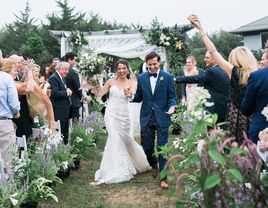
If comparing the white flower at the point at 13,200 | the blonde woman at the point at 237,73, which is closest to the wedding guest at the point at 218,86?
the blonde woman at the point at 237,73

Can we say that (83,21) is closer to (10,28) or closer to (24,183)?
(10,28)

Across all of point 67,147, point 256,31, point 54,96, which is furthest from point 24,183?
point 256,31

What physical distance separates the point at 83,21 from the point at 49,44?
16.2 feet

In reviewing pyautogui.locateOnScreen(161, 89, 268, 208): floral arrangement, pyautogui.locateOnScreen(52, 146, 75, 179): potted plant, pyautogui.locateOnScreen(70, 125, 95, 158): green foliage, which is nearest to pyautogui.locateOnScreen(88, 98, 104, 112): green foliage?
pyautogui.locateOnScreen(70, 125, 95, 158): green foliage

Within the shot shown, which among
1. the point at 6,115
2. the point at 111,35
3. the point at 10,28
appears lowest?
the point at 6,115

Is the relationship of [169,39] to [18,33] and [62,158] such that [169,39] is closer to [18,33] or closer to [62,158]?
[62,158]

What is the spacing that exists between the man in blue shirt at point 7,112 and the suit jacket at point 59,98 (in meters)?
2.55

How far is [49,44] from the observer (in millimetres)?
40469

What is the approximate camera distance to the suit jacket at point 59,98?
7.76 metres

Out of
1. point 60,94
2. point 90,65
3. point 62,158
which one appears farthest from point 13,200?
point 90,65

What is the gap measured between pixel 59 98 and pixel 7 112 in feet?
9.25

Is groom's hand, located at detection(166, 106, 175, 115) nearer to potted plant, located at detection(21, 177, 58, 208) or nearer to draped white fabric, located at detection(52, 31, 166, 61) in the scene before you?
potted plant, located at detection(21, 177, 58, 208)

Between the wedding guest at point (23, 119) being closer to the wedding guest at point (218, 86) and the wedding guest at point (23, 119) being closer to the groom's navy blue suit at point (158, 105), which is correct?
the groom's navy blue suit at point (158, 105)

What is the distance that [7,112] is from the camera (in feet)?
16.6
